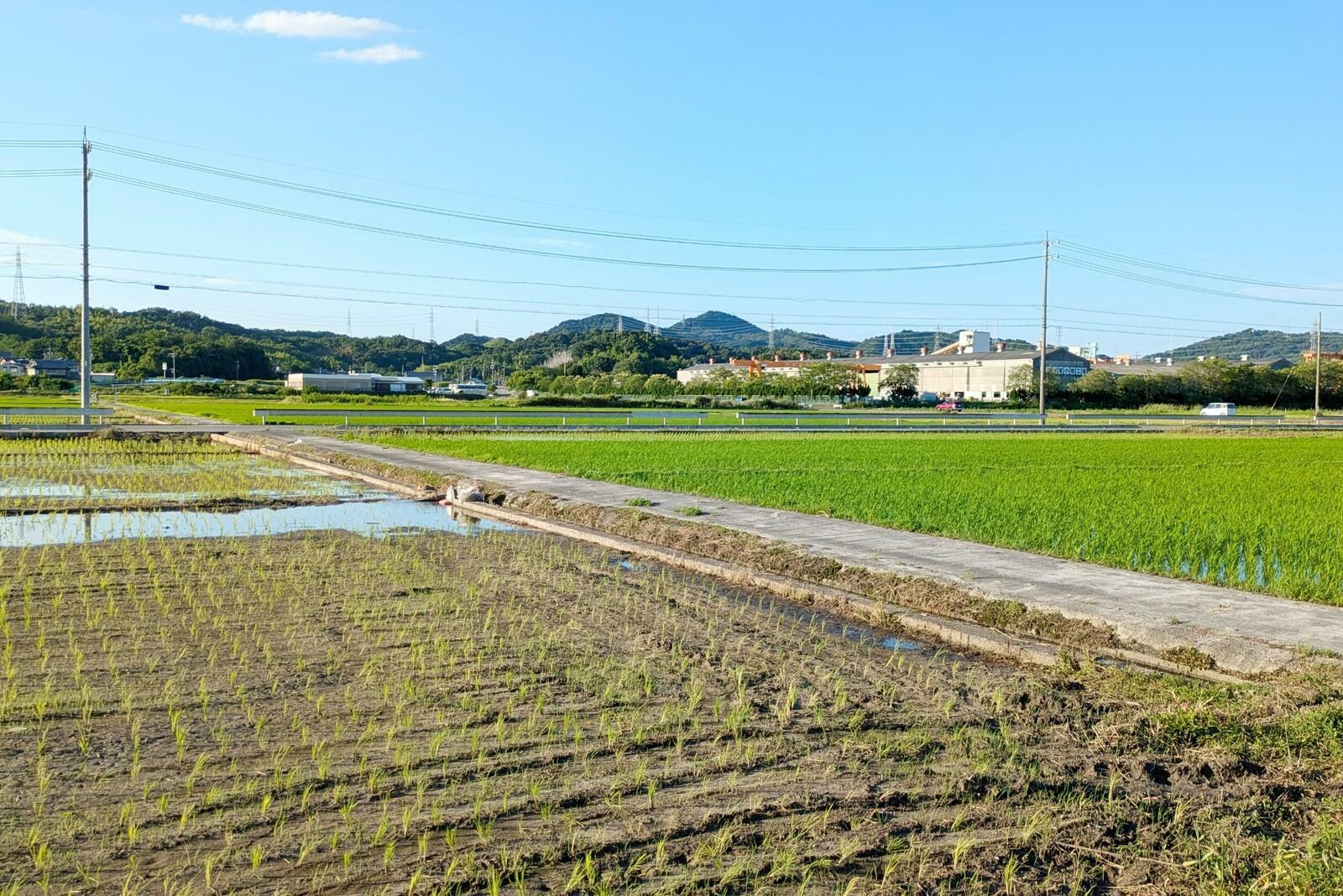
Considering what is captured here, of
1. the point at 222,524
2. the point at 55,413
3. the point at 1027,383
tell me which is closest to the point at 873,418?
the point at 1027,383

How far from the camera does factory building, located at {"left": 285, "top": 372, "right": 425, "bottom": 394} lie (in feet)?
320

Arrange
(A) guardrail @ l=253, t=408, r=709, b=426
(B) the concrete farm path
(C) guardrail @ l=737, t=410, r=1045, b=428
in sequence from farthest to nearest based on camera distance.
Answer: (C) guardrail @ l=737, t=410, r=1045, b=428 → (A) guardrail @ l=253, t=408, r=709, b=426 → (B) the concrete farm path

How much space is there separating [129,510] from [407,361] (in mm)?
157944

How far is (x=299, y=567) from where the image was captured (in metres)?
9.78

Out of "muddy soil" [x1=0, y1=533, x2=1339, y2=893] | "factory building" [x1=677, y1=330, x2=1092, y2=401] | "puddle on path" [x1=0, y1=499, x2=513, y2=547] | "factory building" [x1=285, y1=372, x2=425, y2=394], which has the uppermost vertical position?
"factory building" [x1=677, y1=330, x2=1092, y2=401]

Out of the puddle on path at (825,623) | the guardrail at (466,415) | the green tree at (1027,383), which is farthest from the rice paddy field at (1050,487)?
the green tree at (1027,383)

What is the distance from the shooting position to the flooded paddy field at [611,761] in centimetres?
371

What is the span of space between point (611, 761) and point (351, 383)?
333 ft

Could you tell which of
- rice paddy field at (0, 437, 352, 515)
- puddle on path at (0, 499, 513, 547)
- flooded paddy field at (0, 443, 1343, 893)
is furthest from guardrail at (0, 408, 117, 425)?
flooded paddy field at (0, 443, 1343, 893)

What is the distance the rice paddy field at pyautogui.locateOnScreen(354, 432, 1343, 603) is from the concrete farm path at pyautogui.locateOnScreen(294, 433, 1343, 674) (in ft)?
1.87

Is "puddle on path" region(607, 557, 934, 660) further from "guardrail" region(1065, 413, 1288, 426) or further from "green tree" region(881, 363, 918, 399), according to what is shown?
"green tree" region(881, 363, 918, 399)

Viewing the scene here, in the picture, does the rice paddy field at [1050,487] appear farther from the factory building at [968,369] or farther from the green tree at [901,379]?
the factory building at [968,369]

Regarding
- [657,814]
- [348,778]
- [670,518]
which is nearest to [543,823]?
[657,814]

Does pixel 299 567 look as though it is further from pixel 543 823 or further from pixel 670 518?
pixel 543 823
